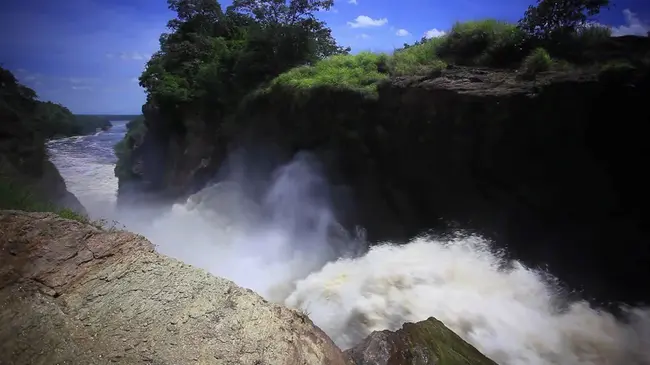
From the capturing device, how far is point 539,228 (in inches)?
254

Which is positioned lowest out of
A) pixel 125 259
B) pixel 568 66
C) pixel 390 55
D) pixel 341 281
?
pixel 341 281

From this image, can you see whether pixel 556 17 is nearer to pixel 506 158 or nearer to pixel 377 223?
pixel 506 158

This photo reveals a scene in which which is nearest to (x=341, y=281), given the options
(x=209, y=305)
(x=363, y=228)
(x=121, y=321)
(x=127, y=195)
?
(x=363, y=228)

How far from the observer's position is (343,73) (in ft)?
33.6

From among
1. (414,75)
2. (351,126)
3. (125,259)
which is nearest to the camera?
(125,259)

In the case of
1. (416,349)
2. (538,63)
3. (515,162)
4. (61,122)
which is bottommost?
(416,349)

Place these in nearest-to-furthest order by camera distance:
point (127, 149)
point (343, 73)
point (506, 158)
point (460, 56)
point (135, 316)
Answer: point (135, 316) < point (506, 158) < point (460, 56) < point (343, 73) < point (127, 149)

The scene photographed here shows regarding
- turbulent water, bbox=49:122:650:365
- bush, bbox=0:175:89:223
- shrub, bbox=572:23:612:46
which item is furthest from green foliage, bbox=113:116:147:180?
shrub, bbox=572:23:612:46

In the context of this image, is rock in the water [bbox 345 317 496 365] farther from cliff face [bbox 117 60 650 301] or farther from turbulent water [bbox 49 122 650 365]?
cliff face [bbox 117 60 650 301]

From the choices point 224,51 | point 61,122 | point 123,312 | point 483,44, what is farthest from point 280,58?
point 123,312

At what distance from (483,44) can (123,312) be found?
8.54 meters

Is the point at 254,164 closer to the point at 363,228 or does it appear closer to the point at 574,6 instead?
the point at 363,228

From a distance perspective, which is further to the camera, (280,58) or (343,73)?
(280,58)

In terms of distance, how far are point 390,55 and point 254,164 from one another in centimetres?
552
